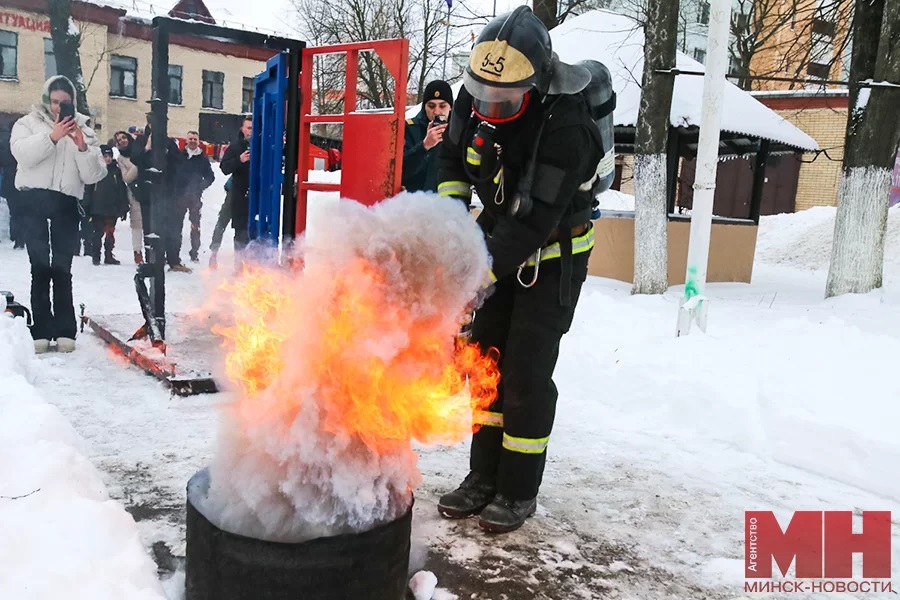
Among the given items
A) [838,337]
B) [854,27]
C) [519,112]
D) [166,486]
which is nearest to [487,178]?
[519,112]

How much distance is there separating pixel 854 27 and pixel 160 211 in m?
9.36

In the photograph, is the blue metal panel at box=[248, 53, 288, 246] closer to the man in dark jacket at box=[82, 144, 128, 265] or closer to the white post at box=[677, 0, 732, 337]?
the white post at box=[677, 0, 732, 337]

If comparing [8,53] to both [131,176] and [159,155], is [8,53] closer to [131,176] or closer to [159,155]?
[131,176]

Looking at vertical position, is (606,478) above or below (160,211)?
below

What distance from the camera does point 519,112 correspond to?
303 centimetres

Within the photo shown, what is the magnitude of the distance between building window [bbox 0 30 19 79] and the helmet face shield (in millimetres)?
33998

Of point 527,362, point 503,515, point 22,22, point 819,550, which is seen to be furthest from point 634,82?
point 22,22

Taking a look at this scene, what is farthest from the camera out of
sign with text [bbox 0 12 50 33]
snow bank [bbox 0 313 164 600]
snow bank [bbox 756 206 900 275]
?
sign with text [bbox 0 12 50 33]

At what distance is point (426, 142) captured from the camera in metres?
5.56

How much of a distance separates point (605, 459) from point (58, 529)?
2.98 metres

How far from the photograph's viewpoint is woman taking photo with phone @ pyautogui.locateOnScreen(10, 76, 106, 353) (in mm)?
5676

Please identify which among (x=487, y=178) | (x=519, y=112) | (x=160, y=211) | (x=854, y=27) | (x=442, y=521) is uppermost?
(x=854, y=27)

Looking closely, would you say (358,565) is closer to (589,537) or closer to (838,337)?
(589,537)

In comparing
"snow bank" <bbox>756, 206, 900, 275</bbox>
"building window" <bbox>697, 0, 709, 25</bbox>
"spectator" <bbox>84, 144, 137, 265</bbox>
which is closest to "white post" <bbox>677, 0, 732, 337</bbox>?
"spectator" <bbox>84, 144, 137, 265</bbox>
